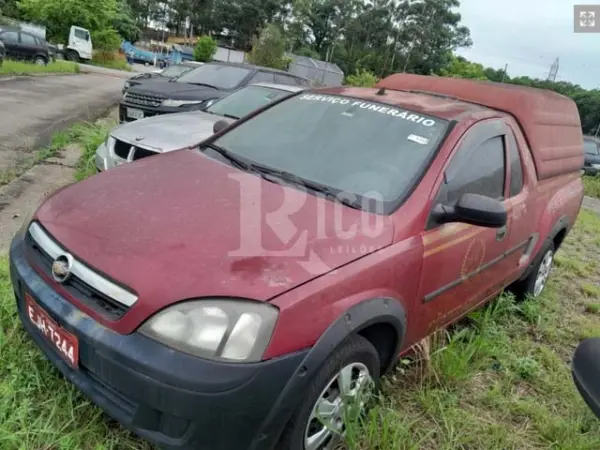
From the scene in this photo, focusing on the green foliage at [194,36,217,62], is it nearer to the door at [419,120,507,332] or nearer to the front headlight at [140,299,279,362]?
the door at [419,120,507,332]

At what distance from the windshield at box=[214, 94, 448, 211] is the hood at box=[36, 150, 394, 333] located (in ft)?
0.71

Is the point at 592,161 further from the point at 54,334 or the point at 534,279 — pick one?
the point at 54,334

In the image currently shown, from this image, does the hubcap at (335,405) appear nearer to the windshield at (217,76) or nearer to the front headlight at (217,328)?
the front headlight at (217,328)

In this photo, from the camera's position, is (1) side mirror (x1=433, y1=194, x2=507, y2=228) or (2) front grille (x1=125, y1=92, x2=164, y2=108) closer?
(1) side mirror (x1=433, y1=194, x2=507, y2=228)

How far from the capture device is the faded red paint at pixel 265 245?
68.6 inches

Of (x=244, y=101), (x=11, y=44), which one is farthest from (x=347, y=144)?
(x=11, y=44)

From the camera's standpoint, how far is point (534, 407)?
2.77 m

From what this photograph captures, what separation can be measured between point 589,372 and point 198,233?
1402mm

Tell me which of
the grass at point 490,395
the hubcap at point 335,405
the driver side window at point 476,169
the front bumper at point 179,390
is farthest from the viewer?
the driver side window at point 476,169

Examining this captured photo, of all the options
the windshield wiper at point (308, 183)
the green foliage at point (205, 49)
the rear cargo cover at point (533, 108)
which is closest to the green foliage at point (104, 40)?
the green foliage at point (205, 49)

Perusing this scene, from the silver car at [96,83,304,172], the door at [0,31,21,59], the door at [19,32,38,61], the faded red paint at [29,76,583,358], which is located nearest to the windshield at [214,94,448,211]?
the faded red paint at [29,76,583,358]

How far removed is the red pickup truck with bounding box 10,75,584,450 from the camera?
167cm

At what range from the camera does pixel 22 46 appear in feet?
64.6

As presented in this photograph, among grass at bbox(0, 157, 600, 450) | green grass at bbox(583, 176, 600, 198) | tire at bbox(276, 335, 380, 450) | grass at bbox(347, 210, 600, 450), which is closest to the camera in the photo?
tire at bbox(276, 335, 380, 450)
